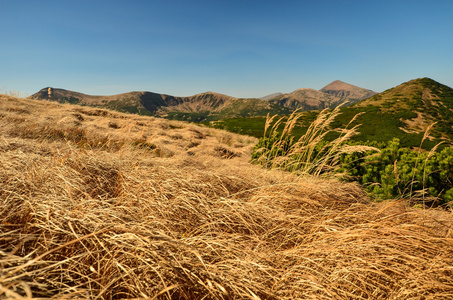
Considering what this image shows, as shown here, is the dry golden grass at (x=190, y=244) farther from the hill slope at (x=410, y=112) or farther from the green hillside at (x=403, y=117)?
the hill slope at (x=410, y=112)

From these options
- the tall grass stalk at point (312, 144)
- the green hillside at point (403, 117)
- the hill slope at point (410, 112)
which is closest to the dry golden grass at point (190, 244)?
the tall grass stalk at point (312, 144)

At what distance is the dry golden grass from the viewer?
4.48 ft

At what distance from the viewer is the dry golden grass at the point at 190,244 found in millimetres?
1364

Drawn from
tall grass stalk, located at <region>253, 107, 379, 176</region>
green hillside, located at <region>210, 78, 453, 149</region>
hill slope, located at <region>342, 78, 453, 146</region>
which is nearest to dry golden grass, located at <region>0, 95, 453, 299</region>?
tall grass stalk, located at <region>253, 107, 379, 176</region>

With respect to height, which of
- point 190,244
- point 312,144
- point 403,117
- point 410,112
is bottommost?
point 190,244

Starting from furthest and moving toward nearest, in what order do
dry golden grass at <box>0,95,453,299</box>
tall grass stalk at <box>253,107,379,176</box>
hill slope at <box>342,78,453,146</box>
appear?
hill slope at <box>342,78,453,146</box> → tall grass stalk at <box>253,107,379,176</box> → dry golden grass at <box>0,95,453,299</box>

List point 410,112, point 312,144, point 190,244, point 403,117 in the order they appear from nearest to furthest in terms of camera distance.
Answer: point 190,244, point 312,144, point 403,117, point 410,112

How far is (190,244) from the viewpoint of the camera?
5.54 feet

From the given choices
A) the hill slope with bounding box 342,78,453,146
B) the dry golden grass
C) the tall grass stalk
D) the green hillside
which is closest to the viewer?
the dry golden grass

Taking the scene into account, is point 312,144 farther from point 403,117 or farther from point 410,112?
point 410,112

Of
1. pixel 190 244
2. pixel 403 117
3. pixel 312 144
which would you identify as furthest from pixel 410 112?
pixel 190 244

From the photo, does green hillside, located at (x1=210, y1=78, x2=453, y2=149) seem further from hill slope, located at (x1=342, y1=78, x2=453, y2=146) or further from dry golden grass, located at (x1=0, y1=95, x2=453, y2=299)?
dry golden grass, located at (x1=0, y1=95, x2=453, y2=299)

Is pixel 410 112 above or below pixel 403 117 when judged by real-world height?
above

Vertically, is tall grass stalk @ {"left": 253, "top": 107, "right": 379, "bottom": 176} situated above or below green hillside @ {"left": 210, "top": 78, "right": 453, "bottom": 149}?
Answer: below
